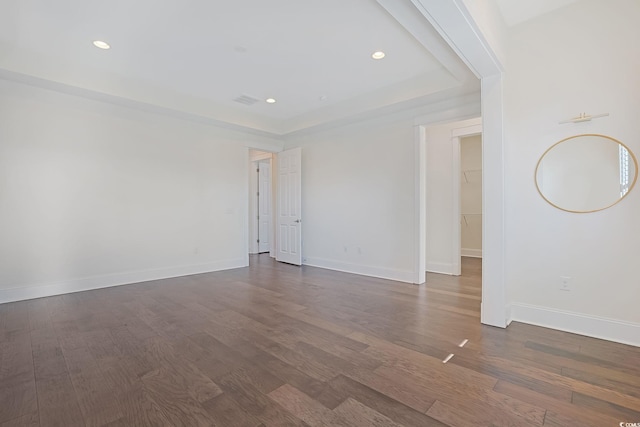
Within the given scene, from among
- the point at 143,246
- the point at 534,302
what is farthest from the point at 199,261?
the point at 534,302

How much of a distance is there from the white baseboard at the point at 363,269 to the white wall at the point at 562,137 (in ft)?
5.84

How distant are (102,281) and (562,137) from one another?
19.3 feet

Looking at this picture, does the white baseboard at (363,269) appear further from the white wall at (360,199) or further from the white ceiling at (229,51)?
the white ceiling at (229,51)

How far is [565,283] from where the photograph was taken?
2756 millimetres

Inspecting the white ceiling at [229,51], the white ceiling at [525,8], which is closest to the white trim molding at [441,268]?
the white ceiling at [229,51]

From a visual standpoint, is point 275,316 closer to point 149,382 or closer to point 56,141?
point 149,382

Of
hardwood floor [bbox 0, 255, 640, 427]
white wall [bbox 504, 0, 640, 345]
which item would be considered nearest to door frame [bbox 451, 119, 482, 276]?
hardwood floor [bbox 0, 255, 640, 427]

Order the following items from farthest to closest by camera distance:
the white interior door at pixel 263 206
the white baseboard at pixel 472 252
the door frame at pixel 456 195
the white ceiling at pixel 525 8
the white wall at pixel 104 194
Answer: the white interior door at pixel 263 206 < the white baseboard at pixel 472 252 < the door frame at pixel 456 195 < the white wall at pixel 104 194 < the white ceiling at pixel 525 8

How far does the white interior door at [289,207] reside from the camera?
6.11 metres

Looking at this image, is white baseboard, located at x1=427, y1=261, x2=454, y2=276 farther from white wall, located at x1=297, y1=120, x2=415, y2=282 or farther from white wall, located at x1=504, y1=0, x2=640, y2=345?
white wall, located at x1=504, y1=0, x2=640, y2=345

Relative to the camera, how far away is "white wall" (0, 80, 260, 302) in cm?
371

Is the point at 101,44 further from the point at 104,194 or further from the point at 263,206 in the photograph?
the point at 263,206

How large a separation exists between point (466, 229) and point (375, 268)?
3469 mm

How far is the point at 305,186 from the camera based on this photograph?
20.5 feet
